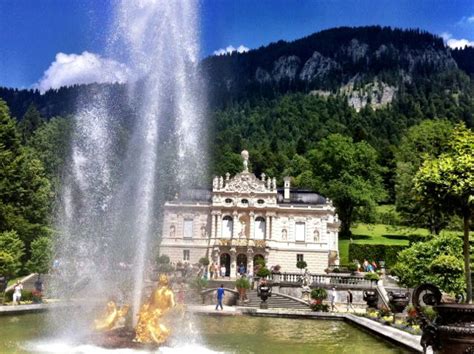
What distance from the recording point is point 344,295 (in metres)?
36.4

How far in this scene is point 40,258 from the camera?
4006cm

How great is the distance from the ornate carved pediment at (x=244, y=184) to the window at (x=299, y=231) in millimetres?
5443

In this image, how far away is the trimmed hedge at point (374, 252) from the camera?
2329 inches

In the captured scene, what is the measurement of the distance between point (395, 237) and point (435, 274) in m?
45.0

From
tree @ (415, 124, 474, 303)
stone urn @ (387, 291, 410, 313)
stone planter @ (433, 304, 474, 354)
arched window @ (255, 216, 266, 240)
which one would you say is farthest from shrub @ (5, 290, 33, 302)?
arched window @ (255, 216, 266, 240)

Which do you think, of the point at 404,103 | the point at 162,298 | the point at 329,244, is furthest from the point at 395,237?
the point at 404,103

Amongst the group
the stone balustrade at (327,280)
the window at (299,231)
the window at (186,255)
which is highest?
the window at (299,231)

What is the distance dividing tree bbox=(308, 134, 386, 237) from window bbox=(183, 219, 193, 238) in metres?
20.2

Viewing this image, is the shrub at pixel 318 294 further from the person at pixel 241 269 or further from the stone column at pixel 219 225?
the stone column at pixel 219 225

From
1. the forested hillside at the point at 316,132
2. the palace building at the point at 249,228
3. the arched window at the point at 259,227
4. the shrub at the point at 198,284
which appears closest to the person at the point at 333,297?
the shrub at the point at 198,284


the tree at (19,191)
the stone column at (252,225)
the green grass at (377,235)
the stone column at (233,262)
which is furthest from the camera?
the green grass at (377,235)

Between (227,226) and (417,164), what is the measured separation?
2414cm

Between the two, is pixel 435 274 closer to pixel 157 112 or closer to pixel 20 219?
pixel 157 112

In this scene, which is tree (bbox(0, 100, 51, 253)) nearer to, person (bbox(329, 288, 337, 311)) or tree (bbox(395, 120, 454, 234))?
person (bbox(329, 288, 337, 311))
